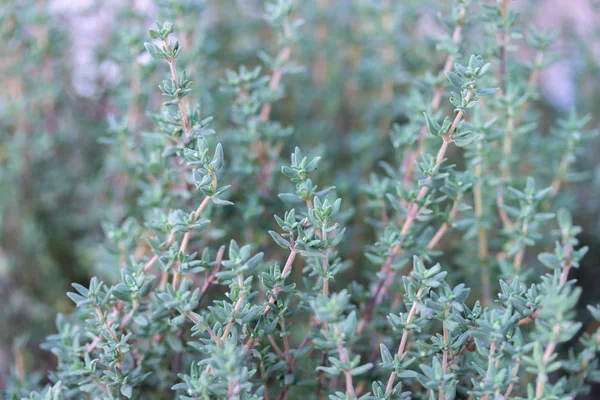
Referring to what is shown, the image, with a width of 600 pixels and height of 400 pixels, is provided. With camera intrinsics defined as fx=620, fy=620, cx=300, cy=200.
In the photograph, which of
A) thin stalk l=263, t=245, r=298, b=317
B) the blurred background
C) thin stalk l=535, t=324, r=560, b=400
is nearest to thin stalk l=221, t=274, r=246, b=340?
thin stalk l=263, t=245, r=298, b=317

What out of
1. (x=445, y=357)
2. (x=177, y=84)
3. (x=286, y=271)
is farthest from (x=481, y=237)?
(x=177, y=84)

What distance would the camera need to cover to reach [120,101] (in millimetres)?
1768

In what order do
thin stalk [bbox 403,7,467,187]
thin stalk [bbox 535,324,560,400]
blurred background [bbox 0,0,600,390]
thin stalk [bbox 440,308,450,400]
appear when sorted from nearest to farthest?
thin stalk [bbox 535,324,560,400] < thin stalk [bbox 440,308,450,400] < thin stalk [bbox 403,7,467,187] < blurred background [bbox 0,0,600,390]

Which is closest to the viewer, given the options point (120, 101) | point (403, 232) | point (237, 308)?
point (237, 308)

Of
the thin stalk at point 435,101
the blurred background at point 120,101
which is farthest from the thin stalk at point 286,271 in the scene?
the blurred background at point 120,101

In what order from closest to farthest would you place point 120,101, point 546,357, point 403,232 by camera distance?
point 546,357 < point 403,232 < point 120,101

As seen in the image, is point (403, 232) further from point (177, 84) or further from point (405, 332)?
point (177, 84)

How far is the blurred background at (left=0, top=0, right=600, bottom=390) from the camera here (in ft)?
5.88

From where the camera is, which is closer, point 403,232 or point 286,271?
point 286,271

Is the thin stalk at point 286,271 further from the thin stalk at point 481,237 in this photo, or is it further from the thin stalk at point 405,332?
the thin stalk at point 481,237

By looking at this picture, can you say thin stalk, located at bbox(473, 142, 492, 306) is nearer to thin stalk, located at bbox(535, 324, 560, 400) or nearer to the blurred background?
the blurred background

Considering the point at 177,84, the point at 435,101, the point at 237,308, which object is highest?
the point at 177,84

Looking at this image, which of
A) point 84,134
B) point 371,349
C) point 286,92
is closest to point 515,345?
point 371,349

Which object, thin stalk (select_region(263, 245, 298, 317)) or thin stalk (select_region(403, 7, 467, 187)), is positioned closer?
thin stalk (select_region(263, 245, 298, 317))
